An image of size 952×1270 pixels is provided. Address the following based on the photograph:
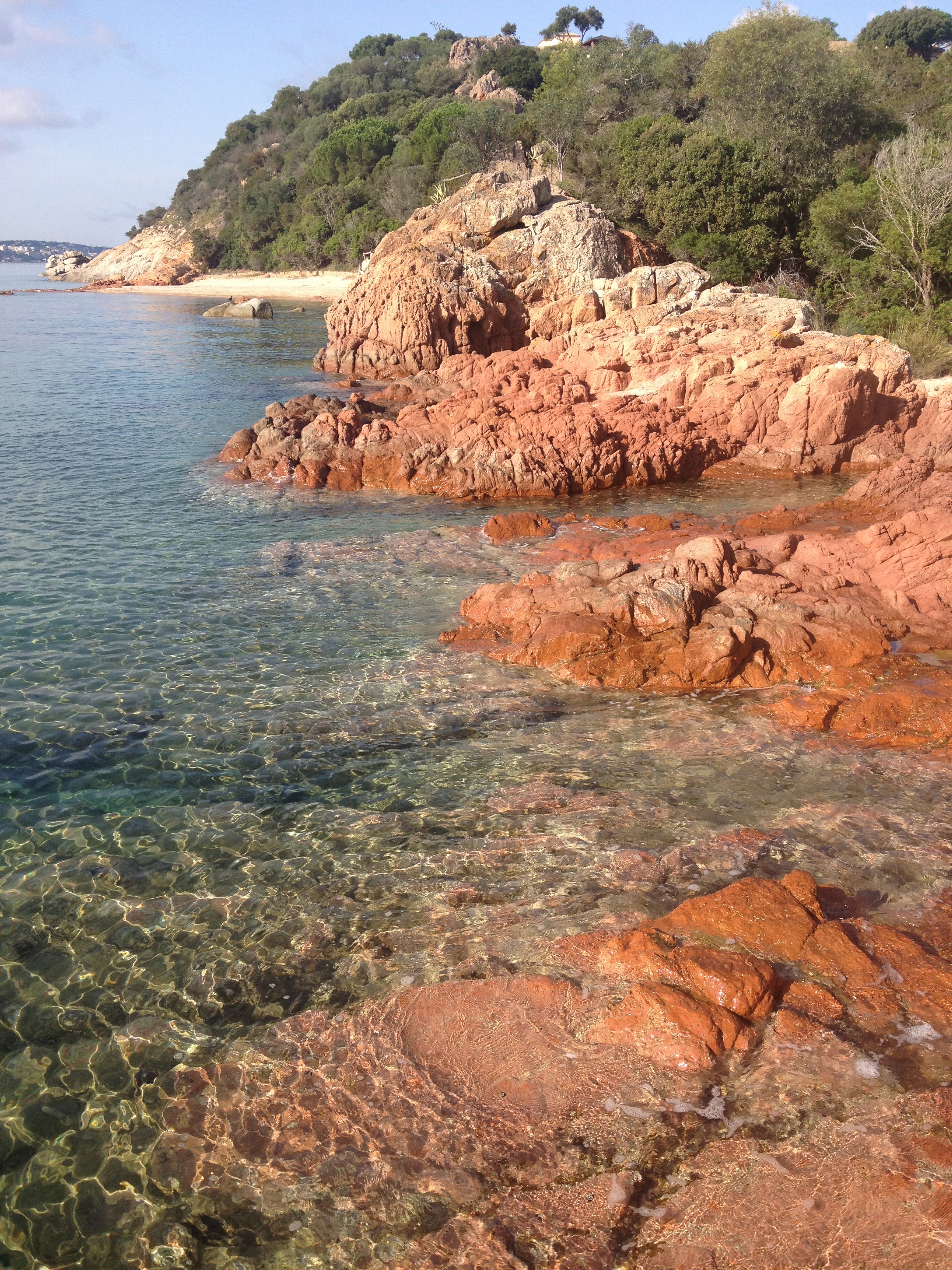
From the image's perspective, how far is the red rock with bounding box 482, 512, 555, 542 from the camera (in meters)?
13.8

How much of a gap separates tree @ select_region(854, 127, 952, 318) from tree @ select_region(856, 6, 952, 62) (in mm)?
48711

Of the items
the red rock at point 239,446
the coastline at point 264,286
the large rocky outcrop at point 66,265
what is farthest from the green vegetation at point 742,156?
the large rocky outcrop at point 66,265

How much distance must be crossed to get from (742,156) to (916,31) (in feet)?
153

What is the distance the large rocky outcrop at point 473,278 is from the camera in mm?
27703

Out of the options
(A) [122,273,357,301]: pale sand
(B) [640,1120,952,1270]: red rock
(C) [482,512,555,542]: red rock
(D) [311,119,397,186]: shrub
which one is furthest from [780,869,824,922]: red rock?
(D) [311,119,397,186]: shrub

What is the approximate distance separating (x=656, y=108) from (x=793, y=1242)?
1915 inches

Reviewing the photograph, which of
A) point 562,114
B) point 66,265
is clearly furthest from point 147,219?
point 562,114

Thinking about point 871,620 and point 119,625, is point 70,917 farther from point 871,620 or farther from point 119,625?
point 871,620

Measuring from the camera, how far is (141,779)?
24.2ft

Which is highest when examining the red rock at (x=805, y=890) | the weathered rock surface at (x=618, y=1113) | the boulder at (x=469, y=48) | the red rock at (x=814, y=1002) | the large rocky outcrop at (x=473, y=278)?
the boulder at (x=469, y=48)

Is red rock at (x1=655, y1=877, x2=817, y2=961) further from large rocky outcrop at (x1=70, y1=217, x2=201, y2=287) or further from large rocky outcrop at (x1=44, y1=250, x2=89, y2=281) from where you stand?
large rocky outcrop at (x1=44, y1=250, x2=89, y2=281)

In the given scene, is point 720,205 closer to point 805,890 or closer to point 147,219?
point 805,890

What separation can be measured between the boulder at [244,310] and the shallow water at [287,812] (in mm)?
40833

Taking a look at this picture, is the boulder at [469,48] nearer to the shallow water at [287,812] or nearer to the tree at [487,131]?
the tree at [487,131]
